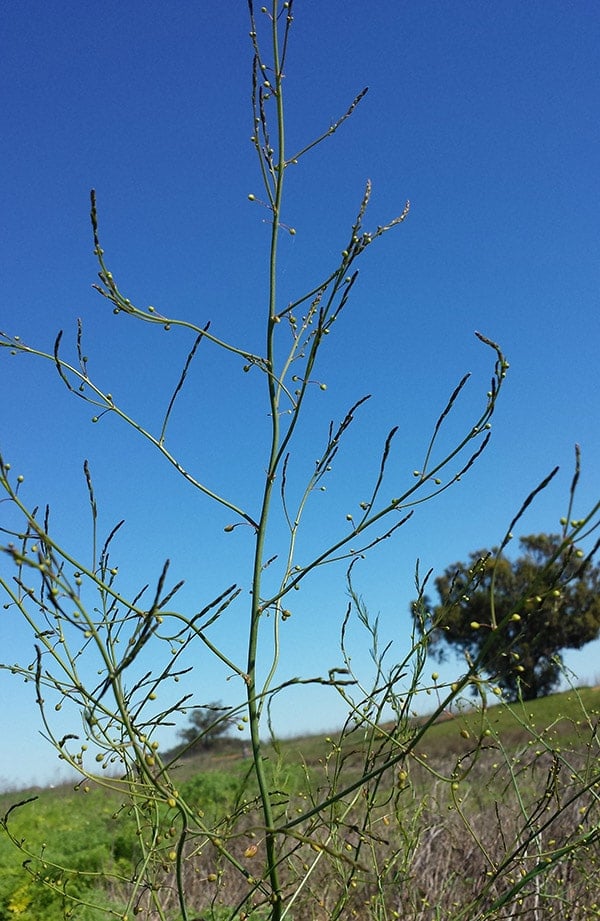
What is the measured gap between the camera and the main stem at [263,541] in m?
1.90

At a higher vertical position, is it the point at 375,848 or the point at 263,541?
the point at 263,541

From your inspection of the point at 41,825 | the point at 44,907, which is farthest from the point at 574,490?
the point at 41,825

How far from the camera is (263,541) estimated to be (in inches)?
83.2

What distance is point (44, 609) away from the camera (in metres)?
2.14

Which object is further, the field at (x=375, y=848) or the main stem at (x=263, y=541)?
the field at (x=375, y=848)

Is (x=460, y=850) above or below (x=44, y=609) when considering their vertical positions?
below

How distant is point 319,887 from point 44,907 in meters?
1.50

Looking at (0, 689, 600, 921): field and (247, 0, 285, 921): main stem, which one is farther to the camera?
(0, 689, 600, 921): field

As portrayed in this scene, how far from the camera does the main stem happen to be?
1.90 m

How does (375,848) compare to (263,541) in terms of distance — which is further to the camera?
(375,848)

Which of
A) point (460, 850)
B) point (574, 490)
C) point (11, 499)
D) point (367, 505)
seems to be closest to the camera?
point (574, 490)

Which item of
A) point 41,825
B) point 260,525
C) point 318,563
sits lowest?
point 41,825

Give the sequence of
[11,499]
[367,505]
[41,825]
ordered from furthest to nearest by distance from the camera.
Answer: [41,825] < [367,505] < [11,499]

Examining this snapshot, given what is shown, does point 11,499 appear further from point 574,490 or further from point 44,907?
point 44,907
